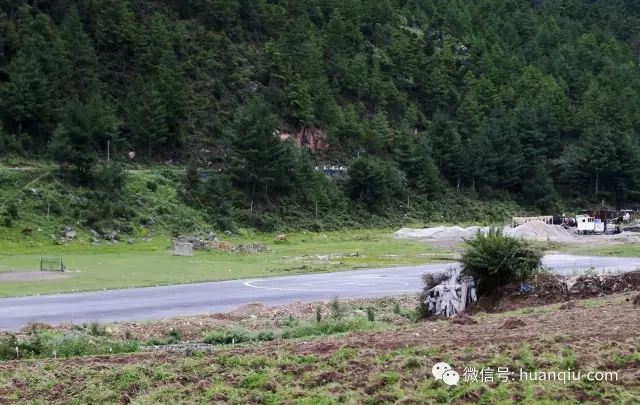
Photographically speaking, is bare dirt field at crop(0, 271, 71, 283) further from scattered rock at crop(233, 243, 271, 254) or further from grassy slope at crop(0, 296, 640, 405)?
grassy slope at crop(0, 296, 640, 405)

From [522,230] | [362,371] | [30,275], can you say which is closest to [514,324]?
[362,371]

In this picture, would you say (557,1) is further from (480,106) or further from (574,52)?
(480,106)

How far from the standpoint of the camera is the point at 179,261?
170 ft

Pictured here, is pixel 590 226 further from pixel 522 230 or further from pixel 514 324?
pixel 514 324

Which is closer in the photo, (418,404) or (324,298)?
(418,404)

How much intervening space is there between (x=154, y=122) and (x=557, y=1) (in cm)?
13340

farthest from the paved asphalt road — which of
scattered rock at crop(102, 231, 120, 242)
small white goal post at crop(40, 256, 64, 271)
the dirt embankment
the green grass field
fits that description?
scattered rock at crop(102, 231, 120, 242)

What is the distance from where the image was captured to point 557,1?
188625 millimetres

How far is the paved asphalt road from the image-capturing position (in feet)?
96.0

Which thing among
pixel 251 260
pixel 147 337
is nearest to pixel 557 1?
pixel 251 260

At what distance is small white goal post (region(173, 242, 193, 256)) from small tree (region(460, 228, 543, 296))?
3258 cm

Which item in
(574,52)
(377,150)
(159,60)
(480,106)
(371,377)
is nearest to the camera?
(371,377)

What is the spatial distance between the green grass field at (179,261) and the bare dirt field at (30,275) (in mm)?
689

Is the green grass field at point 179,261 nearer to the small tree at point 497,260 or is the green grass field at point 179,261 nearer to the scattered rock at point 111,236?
the scattered rock at point 111,236
